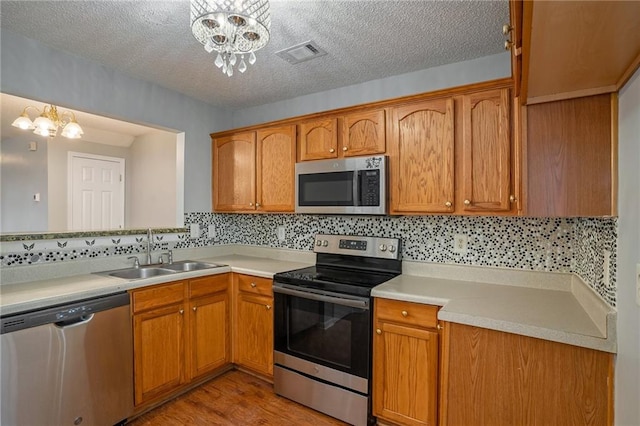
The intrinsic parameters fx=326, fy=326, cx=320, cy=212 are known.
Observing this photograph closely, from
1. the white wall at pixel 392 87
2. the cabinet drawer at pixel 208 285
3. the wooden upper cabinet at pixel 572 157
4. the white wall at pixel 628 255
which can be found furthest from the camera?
the cabinet drawer at pixel 208 285

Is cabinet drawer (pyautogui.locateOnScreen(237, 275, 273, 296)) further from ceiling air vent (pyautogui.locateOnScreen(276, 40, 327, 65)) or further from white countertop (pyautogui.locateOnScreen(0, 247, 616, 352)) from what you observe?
ceiling air vent (pyautogui.locateOnScreen(276, 40, 327, 65))

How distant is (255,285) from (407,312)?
3.97ft

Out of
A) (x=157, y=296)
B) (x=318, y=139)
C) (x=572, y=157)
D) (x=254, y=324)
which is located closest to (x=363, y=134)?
(x=318, y=139)

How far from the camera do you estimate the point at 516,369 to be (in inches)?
55.2

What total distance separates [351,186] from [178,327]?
1.59 metres

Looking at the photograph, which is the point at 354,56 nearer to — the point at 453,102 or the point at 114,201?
the point at 453,102

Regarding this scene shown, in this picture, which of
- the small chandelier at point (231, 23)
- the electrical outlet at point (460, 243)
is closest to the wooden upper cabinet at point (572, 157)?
the electrical outlet at point (460, 243)

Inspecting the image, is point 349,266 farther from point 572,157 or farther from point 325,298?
point 572,157

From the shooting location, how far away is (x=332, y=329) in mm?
2090

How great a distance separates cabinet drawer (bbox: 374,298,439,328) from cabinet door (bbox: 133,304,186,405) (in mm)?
1420

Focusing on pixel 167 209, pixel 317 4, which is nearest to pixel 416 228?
pixel 317 4

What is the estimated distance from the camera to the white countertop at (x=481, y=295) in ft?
4.40

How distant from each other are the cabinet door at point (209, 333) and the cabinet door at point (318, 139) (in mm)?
1334

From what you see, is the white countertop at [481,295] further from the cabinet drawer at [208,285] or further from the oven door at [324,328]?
the oven door at [324,328]
